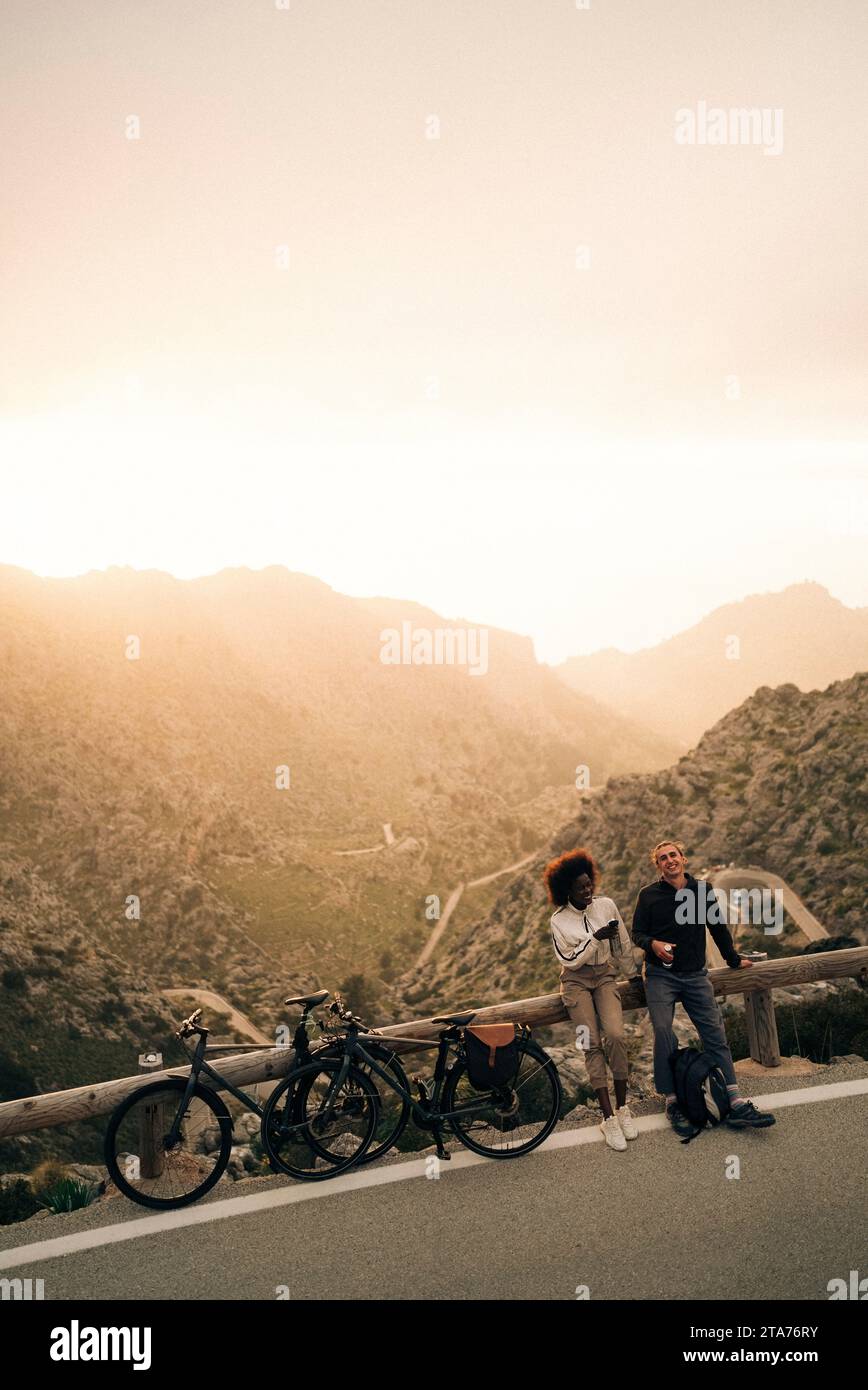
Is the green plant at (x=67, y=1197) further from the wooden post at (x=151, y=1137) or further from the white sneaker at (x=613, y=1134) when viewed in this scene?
the white sneaker at (x=613, y=1134)

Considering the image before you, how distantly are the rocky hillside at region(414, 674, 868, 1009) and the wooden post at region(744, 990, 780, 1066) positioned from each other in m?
41.0

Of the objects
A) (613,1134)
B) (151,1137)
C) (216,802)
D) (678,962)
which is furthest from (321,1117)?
(216,802)

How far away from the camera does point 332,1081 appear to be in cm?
694

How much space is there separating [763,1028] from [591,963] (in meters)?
2.11

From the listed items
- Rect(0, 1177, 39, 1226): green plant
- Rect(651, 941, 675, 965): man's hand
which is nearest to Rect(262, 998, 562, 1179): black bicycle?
Rect(651, 941, 675, 965): man's hand

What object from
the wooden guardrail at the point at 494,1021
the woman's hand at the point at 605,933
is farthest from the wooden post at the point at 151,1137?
the woman's hand at the point at 605,933

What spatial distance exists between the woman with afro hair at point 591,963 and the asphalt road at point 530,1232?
55cm

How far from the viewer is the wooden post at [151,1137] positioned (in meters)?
6.76

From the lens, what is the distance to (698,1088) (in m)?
7.35

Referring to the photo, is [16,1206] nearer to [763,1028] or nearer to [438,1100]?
[438,1100]

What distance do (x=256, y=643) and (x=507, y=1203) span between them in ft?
620
